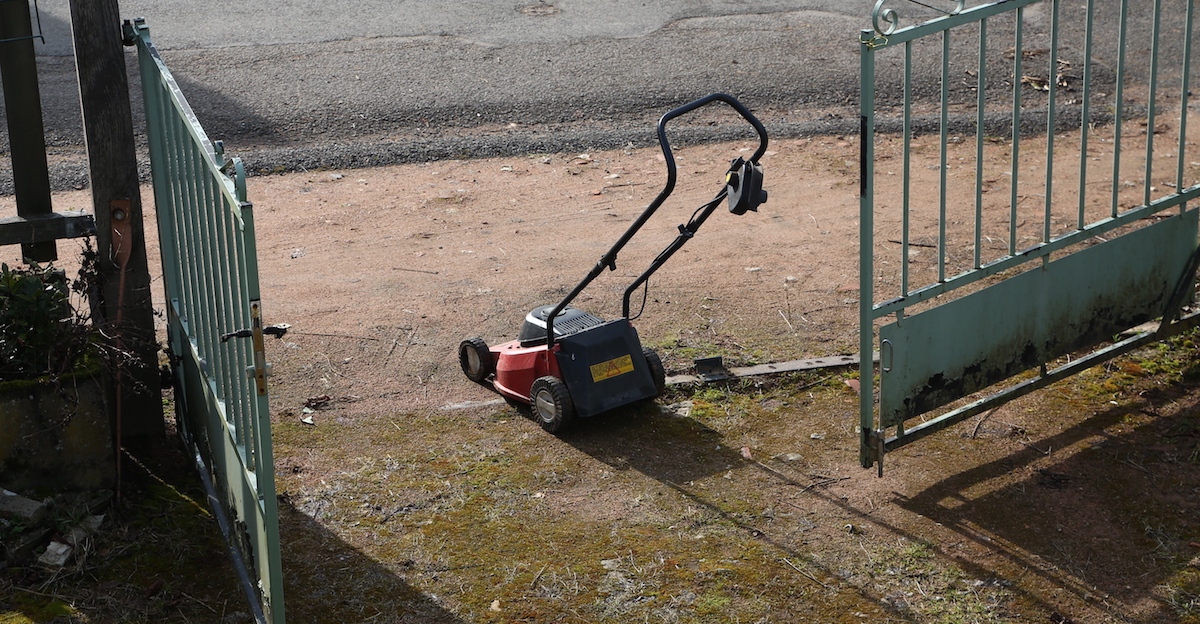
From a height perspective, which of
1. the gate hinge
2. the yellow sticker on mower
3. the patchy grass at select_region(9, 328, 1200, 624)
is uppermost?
the yellow sticker on mower

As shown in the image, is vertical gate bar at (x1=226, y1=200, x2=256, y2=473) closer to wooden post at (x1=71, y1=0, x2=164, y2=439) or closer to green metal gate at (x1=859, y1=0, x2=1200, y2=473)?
wooden post at (x1=71, y1=0, x2=164, y2=439)

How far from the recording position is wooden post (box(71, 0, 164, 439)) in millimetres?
4191

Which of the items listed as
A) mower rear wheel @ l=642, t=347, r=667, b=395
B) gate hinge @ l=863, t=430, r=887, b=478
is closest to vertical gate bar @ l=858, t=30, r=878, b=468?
gate hinge @ l=863, t=430, r=887, b=478

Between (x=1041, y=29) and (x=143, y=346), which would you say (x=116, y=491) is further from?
(x=1041, y=29)

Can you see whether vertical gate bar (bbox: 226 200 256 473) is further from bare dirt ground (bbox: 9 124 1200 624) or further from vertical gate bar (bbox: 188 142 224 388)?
bare dirt ground (bbox: 9 124 1200 624)

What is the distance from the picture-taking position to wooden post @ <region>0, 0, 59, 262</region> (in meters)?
4.17

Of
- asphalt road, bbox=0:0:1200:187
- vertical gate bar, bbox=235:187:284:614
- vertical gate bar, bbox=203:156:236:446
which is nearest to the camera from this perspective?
vertical gate bar, bbox=235:187:284:614

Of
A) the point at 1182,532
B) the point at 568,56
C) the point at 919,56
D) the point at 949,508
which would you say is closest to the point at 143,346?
the point at 949,508

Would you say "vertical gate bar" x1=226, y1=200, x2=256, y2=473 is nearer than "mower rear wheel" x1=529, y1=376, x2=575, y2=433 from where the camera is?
Yes

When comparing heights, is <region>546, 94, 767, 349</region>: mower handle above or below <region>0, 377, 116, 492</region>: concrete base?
above

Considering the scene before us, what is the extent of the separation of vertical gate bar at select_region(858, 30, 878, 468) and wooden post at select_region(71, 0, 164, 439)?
8.90ft

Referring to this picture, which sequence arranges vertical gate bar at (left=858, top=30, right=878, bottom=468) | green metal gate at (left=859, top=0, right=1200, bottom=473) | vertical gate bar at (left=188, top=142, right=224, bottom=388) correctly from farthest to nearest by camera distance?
1. green metal gate at (left=859, top=0, right=1200, bottom=473)
2. vertical gate bar at (left=858, top=30, right=878, bottom=468)
3. vertical gate bar at (left=188, top=142, right=224, bottom=388)

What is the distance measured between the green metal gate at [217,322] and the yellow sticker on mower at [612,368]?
1682mm

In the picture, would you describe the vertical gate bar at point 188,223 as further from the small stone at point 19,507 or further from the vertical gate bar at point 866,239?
the vertical gate bar at point 866,239
